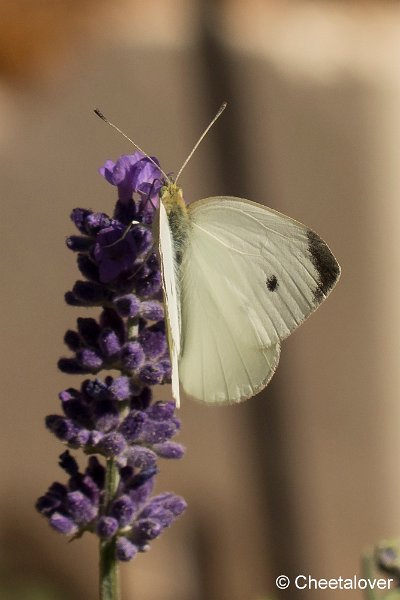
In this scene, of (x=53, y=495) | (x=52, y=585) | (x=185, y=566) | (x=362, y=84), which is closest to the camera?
(x=53, y=495)

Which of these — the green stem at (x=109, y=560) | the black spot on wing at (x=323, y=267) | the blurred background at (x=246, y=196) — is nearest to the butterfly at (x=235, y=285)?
the black spot on wing at (x=323, y=267)

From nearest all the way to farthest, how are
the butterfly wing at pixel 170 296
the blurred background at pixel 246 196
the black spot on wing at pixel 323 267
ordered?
the butterfly wing at pixel 170 296, the black spot on wing at pixel 323 267, the blurred background at pixel 246 196

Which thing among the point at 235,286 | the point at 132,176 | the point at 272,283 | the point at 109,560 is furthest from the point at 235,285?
the point at 109,560

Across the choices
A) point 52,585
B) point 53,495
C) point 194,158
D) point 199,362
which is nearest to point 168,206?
point 199,362

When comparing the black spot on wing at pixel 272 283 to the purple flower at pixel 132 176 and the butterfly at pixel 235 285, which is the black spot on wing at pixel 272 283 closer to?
the butterfly at pixel 235 285

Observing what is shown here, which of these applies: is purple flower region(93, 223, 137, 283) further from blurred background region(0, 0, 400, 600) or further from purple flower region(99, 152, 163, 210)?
blurred background region(0, 0, 400, 600)

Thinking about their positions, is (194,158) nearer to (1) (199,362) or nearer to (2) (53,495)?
(1) (199,362)

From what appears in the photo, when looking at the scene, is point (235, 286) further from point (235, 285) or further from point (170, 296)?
point (170, 296)
